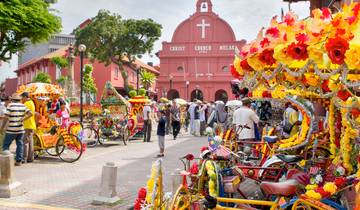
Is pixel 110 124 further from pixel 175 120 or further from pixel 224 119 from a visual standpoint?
pixel 224 119

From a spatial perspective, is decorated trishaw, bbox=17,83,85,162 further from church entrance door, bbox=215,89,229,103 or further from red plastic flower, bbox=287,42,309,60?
church entrance door, bbox=215,89,229,103

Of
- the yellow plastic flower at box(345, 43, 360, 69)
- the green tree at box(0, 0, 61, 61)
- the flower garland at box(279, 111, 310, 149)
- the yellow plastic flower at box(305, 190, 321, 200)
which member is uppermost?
the green tree at box(0, 0, 61, 61)

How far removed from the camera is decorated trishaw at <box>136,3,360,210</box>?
173 inches

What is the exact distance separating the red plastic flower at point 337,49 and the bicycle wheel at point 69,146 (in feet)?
26.5

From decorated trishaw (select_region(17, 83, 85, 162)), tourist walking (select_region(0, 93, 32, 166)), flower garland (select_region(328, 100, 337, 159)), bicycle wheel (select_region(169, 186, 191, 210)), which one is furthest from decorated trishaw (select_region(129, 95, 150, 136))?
bicycle wheel (select_region(169, 186, 191, 210))

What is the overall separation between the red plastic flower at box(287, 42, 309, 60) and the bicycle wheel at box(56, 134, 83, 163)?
7.43 meters

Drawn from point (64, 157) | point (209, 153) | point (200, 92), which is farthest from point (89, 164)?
point (200, 92)

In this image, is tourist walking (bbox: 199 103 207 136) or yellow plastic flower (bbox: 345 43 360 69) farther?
tourist walking (bbox: 199 103 207 136)

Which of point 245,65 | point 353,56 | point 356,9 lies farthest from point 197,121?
point 353,56

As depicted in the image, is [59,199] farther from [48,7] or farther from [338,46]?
[48,7]

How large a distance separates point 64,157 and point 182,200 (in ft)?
23.2

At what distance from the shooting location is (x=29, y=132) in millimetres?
10508

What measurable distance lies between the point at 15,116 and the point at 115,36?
3042 centimetres

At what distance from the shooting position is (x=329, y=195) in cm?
461
